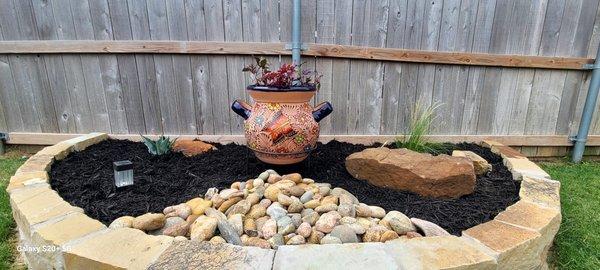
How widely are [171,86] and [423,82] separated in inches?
93.1

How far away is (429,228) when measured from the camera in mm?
1415

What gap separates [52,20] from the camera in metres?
2.71

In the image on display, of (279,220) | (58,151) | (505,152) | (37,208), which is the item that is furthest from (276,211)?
(505,152)

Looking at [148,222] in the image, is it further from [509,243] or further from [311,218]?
[509,243]

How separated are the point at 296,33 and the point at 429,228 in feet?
6.15

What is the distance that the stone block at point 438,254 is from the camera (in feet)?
3.61

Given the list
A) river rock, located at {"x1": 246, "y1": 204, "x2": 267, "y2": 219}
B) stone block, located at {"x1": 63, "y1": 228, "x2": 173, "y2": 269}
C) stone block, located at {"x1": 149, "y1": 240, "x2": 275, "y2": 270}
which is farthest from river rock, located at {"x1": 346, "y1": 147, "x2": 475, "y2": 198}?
stone block, located at {"x1": 63, "y1": 228, "x2": 173, "y2": 269}

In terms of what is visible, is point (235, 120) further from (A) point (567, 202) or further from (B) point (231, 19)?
(A) point (567, 202)

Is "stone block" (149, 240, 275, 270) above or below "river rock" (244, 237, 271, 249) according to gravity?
above

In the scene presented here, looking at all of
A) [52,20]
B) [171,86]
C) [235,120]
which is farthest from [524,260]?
[52,20]

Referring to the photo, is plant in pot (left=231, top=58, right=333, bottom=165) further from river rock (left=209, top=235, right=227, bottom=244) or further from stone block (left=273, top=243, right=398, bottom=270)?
stone block (left=273, top=243, right=398, bottom=270)

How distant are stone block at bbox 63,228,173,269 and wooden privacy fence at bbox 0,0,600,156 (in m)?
1.76

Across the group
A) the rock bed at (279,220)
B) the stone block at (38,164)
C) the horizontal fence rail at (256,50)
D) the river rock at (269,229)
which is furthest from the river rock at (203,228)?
the horizontal fence rail at (256,50)

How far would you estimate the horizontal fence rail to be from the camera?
2.70 m
